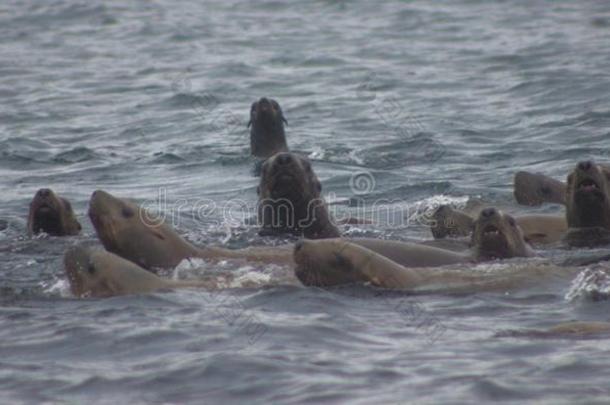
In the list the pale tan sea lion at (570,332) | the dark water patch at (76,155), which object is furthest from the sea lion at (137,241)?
the dark water patch at (76,155)

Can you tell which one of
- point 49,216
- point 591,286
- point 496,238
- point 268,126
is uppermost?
point 268,126

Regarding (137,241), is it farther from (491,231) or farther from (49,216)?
(491,231)

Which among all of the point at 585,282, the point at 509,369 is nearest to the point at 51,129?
the point at 585,282

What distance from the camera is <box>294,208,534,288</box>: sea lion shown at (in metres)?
10.1

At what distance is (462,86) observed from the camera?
73.3ft

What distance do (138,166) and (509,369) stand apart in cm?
992

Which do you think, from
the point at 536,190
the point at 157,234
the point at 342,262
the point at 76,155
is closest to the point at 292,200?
the point at 157,234

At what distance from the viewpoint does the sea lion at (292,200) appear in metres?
12.2

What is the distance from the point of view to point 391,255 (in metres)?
11.0

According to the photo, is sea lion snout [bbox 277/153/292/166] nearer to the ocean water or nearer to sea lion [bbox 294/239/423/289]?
the ocean water

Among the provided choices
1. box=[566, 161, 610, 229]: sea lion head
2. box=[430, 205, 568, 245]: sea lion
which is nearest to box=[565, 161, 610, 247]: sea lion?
box=[566, 161, 610, 229]: sea lion head

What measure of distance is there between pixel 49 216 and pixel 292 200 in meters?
2.06

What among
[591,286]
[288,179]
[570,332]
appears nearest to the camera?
[570,332]

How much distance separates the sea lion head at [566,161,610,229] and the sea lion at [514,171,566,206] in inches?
65.3
